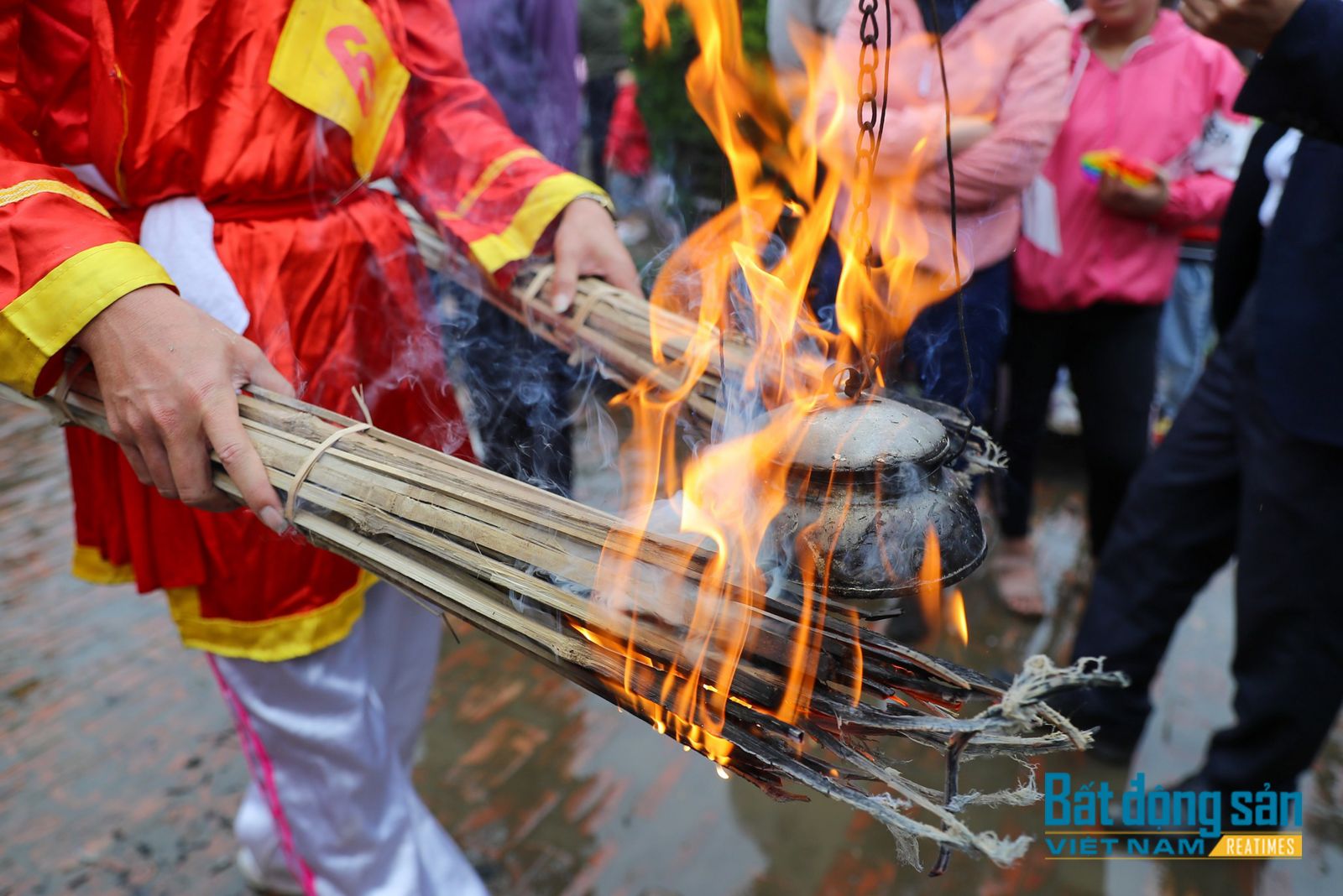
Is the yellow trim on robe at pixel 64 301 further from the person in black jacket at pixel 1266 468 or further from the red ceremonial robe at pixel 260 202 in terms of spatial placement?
the person in black jacket at pixel 1266 468

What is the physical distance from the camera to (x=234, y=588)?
173cm

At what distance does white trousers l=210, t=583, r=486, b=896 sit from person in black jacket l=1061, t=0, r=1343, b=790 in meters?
1.50

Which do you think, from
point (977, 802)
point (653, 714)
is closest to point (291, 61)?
point (653, 714)

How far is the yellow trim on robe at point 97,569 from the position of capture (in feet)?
6.09

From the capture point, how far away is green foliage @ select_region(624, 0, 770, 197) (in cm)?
577

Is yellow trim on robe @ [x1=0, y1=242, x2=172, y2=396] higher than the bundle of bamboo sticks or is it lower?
higher

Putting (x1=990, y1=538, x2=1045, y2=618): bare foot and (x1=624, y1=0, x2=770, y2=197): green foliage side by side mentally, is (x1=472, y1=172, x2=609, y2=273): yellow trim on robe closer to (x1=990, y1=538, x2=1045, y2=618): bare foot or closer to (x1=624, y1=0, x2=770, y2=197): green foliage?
(x1=990, y1=538, x2=1045, y2=618): bare foot

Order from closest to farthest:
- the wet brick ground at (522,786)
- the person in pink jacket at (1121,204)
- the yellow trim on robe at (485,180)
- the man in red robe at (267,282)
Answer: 1. the man in red robe at (267,282)
2. the yellow trim on robe at (485,180)
3. the wet brick ground at (522,786)
4. the person in pink jacket at (1121,204)

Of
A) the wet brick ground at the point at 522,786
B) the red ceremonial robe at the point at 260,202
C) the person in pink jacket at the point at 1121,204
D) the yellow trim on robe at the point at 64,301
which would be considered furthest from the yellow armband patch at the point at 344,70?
the person in pink jacket at the point at 1121,204

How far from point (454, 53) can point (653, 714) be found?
1545mm

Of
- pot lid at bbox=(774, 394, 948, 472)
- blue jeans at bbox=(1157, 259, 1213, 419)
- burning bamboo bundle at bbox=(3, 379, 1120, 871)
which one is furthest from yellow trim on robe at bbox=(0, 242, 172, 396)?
blue jeans at bbox=(1157, 259, 1213, 419)

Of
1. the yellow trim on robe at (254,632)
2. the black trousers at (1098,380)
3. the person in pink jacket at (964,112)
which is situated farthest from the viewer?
the black trousers at (1098,380)

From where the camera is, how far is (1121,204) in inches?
126

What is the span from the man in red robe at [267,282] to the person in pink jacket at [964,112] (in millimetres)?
1129
